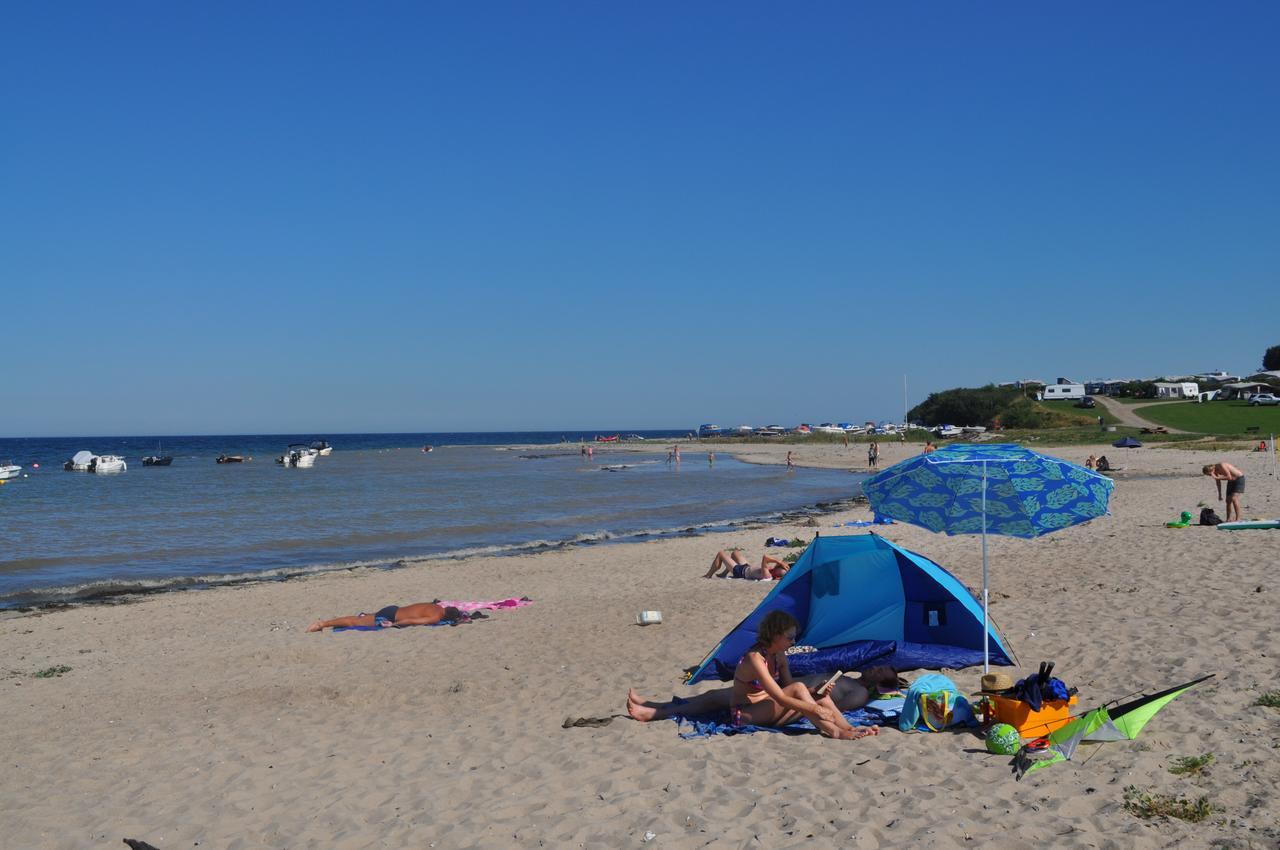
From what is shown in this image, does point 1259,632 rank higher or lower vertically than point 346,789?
higher

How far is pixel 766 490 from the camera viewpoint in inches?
1617

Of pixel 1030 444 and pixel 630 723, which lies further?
pixel 1030 444

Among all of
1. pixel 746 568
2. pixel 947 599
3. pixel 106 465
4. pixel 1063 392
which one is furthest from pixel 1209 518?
pixel 1063 392

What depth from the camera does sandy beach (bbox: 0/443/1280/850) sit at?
5520mm

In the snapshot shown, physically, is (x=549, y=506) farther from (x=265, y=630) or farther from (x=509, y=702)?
(x=509, y=702)

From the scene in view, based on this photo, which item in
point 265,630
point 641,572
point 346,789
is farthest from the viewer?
point 641,572

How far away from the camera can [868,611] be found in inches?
373

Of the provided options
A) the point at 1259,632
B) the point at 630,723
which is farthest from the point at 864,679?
the point at 1259,632

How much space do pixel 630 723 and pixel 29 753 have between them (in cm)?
507

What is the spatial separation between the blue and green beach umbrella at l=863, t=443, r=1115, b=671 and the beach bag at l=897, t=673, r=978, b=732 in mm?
827

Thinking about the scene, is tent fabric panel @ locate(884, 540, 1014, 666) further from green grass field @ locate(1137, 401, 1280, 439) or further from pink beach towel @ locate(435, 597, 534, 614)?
green grass field @ locate(1137, 401, 1280, 439)

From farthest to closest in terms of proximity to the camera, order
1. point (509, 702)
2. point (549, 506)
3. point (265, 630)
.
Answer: point (549, 506) < point (265, 630) < point (509, 702)

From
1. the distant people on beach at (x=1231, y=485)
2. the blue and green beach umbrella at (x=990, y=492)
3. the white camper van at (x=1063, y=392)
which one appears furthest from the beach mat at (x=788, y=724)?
the white camper van at (x=1063, y=392)

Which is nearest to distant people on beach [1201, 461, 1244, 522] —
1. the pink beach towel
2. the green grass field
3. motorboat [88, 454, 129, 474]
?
the pink beach towel
